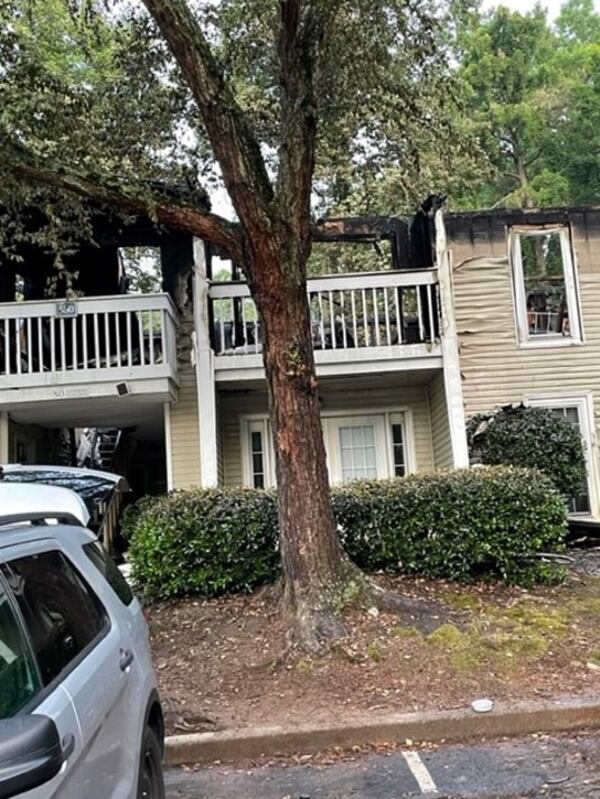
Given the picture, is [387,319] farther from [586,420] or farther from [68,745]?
[68,745]

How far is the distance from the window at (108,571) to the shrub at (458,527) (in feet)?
14.2

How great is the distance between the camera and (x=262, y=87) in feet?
32.4

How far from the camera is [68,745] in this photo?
2111 millimetres

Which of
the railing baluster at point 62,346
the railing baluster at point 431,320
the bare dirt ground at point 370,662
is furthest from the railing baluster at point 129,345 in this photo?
the railing baluster at point 431,320

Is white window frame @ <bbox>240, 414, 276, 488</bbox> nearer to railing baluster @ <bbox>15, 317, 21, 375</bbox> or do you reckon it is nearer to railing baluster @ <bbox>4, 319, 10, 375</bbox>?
railing baluster @ <bbox>15, 317, 21, 375</bbox>

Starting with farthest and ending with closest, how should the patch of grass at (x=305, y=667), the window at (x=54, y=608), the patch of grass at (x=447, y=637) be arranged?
the patch of grass at (x=447, y=637) < the patch of grass at (x=305, y=667) < the window at (x=54, y=608)

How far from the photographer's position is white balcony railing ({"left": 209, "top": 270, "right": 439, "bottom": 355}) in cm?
1083

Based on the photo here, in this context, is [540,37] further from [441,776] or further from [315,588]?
[441,776]

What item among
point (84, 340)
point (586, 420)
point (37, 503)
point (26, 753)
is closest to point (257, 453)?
point (84, 340)

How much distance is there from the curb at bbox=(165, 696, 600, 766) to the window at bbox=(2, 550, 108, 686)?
7.10ft

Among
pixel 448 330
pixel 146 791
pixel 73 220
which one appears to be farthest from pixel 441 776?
pixel 73 220

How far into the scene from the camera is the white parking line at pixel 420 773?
13.6 ft

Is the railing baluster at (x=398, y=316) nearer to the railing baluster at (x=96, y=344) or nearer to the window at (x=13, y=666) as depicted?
the railing baluster at (x=96, y=344)

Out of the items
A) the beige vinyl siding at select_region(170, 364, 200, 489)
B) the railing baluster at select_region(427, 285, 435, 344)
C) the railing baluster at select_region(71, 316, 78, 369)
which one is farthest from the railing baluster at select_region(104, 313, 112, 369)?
the railing baluster at select_region(427, 285, 435, 344)
